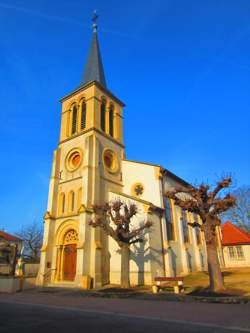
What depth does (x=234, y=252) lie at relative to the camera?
3275 centimetres

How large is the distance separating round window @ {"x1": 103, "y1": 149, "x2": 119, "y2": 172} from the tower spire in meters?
9.52

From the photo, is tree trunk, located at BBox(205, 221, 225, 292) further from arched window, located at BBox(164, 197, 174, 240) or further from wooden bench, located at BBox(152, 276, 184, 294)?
arched window, located at BBox(164, 197, 174, 240)

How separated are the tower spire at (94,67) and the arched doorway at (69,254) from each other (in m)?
18.4

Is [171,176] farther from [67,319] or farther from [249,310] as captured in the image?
[67,319]

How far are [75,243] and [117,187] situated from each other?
6.94m

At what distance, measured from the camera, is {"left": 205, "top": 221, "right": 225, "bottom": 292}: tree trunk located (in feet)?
40.5

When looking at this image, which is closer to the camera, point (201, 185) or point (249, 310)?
point (249, 310)

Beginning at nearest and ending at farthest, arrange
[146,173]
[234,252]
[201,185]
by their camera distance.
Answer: [201,185] < [146,173] < [234,252]

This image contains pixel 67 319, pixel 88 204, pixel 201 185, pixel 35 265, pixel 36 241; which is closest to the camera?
pixel 67 319

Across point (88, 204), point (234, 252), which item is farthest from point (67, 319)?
point (234, 252)

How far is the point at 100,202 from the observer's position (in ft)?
72.4

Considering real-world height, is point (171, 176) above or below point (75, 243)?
above

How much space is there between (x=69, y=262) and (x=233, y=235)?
Answer: 924 inches

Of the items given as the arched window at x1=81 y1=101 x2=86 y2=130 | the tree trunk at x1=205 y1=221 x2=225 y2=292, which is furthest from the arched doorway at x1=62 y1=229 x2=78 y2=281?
the tree trunk at x1=205 y1=221 x2=225 y2=292
